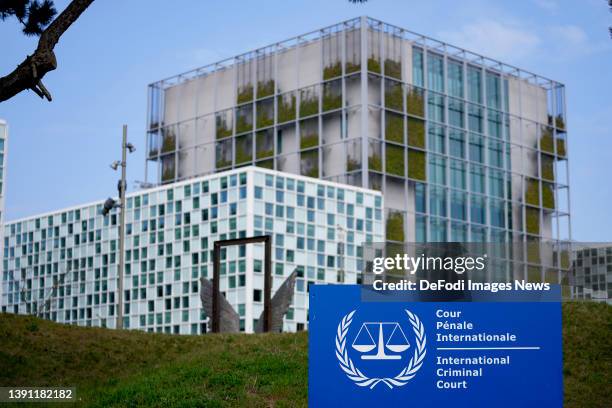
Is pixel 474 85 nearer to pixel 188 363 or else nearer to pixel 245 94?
pixel 245 94

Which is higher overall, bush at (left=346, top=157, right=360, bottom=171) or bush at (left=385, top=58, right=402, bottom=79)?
bush at (left=385, top=58, right=402, bottom=79)

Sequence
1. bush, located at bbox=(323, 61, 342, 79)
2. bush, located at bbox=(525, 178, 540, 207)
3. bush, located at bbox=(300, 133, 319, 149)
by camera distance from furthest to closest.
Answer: bush, located at bbox=(525, 178, 540, 207) → bush, located at bbox=(300, 133, 319, 149) → bush, located at bbox=(323, 61, 342, 79)

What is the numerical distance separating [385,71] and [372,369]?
263 ft

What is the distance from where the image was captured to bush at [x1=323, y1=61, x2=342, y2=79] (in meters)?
96.8

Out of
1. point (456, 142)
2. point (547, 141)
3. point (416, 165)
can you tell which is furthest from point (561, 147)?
point (416, 165)

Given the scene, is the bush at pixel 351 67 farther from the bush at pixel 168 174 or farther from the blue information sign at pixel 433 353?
the blue information sign at pixel 433 353

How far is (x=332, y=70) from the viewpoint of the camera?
97438 mm

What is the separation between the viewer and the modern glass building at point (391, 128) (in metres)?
96.0

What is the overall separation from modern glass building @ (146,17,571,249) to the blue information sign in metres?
74.3

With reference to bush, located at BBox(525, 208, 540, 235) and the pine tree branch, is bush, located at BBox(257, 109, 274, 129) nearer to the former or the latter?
bush, located at BBox(525, 208, 540, 235)

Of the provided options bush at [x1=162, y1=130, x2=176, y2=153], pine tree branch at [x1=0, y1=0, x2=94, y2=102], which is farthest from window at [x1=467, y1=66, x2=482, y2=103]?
pine tree branch at [x1=0, y1=0, x2=94, y2=102]

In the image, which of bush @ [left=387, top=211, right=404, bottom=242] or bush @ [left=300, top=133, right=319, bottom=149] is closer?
bush @ [left=387, top=211, right=404, bottom=242]

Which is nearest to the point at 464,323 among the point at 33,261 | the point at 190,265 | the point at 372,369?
the point at 372,369

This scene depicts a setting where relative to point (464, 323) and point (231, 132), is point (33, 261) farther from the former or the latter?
point (464, 323)
